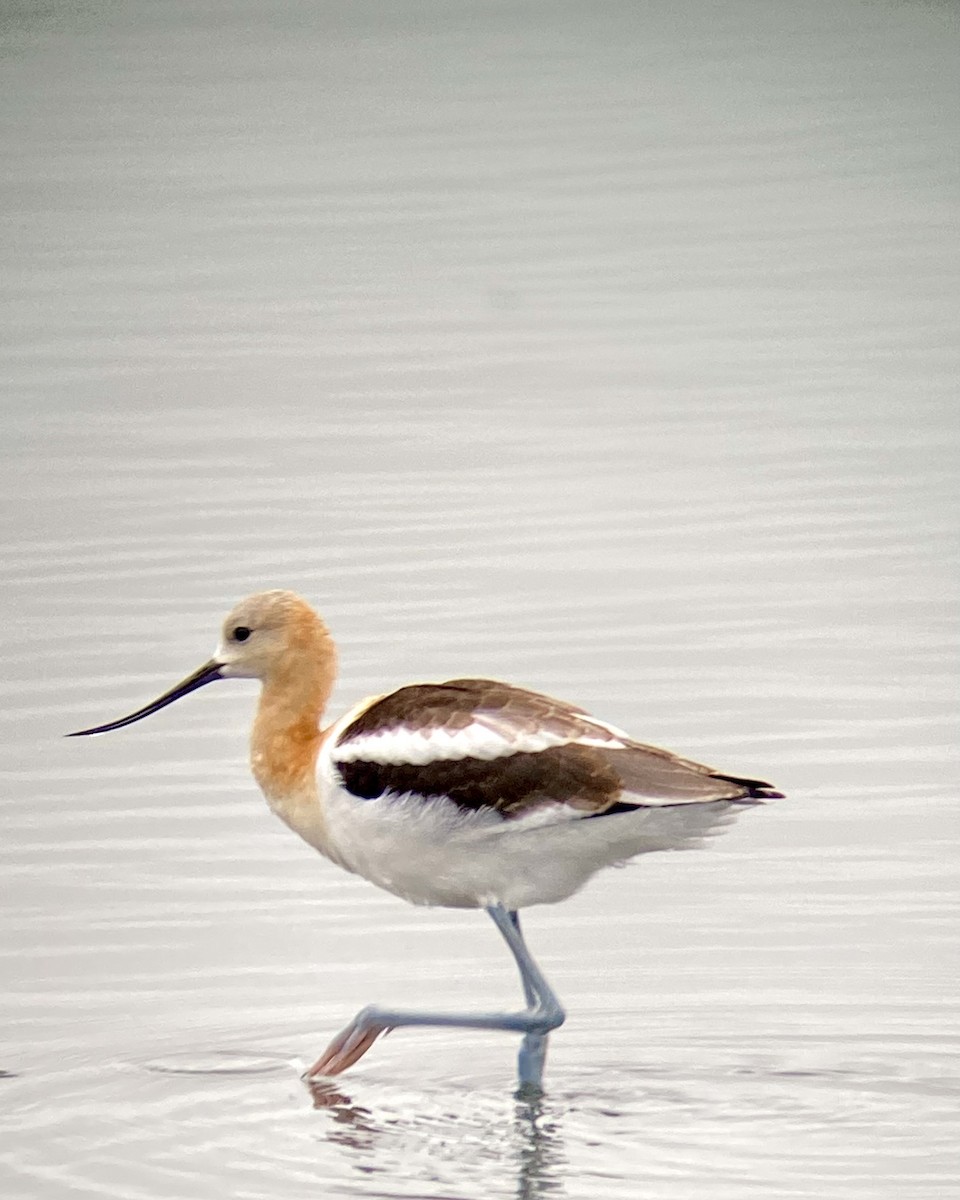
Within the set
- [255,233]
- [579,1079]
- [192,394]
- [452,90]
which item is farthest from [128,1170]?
[452,90]

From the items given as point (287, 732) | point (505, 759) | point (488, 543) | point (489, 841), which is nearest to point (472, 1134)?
point (489, 841)

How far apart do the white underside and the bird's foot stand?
0.26 meters

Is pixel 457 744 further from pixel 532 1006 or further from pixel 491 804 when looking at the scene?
pixel 532 1006

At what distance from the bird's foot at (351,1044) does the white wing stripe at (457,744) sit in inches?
20.0

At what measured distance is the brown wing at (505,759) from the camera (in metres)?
5.59

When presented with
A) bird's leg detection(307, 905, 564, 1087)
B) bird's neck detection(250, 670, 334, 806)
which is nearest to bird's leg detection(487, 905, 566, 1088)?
bird's leg detection(307, 905, 564, 1087)

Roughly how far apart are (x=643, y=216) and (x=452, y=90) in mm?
2996

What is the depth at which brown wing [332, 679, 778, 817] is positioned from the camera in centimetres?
559

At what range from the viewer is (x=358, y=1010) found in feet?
20.4

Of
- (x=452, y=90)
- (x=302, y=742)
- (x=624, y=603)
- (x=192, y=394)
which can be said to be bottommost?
(x=302, y=742)

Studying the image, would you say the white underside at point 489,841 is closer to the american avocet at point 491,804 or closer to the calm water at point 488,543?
the american avocet at point 491,804

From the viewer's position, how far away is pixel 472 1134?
5.47 meters

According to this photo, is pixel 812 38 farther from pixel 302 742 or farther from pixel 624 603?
pixel 302 742

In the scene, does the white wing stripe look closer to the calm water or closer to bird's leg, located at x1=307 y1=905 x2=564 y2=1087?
bird's leg, located at x1=307 y1=905 x2=564 y2=1087
